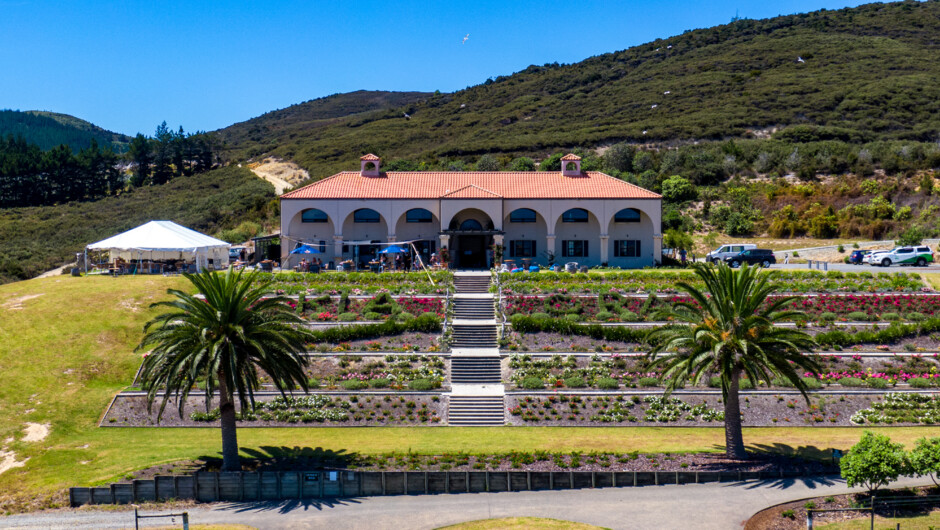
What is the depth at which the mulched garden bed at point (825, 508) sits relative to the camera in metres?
19.5

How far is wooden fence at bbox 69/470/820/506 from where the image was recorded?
21.6m

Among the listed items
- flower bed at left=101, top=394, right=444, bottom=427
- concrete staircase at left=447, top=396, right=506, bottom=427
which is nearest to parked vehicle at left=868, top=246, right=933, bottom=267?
concrete staircase at left=447, top=396, right=506, bottom=427

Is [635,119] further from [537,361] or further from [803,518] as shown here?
[803,518]

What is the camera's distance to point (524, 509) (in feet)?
67.6

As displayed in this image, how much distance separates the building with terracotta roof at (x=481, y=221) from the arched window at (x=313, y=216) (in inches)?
2.8

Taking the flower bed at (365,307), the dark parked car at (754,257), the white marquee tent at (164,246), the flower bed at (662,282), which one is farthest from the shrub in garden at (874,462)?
the white marquee tent at (164,246)

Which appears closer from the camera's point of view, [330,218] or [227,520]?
[227,520]

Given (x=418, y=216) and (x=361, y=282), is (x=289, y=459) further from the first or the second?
(x=418, y=216)

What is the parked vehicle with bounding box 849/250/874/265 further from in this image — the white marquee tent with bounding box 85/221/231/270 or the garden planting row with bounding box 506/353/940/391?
the white marquee tent with bounding box 85/221/231/270

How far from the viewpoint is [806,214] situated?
6431 centimetres

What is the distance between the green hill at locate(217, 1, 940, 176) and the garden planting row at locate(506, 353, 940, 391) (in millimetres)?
61187

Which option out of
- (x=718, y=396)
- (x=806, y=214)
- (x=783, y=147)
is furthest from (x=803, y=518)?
(x=783, y=147)

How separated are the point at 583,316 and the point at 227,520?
22.4 metres

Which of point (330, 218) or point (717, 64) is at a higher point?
point (717, 64)
